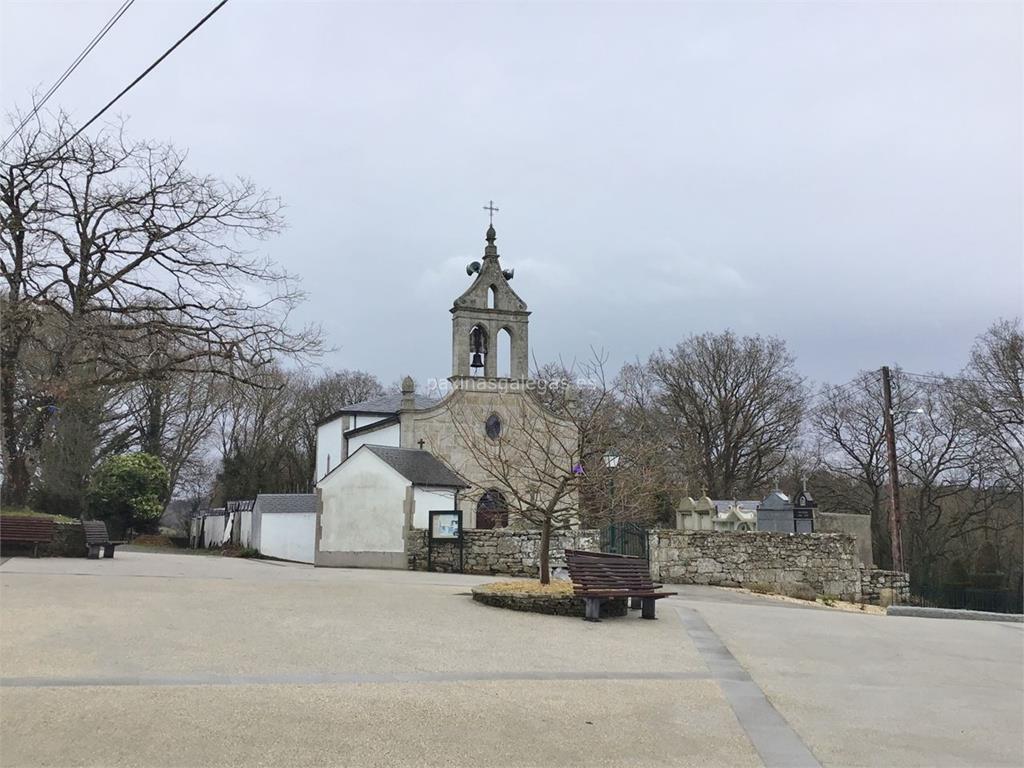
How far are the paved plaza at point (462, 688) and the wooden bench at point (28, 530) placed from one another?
5938 millimetres

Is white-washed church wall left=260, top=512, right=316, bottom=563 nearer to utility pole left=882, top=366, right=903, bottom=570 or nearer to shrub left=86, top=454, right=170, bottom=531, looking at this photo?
shrub left=86, top=454, right=170, bottom=531

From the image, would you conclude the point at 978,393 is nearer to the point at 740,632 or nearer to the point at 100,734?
the point at 740,632

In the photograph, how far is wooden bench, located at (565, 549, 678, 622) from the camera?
11.9 m

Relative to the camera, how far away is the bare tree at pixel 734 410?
5025 centimetres

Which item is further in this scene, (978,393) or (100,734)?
(978,393)

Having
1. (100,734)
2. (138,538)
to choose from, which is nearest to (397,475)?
(100,734)

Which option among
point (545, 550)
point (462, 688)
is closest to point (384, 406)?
point (545, 550)

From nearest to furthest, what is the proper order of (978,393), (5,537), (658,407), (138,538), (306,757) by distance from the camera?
(306,757)
(5,537)
(978,393)
(138,538)
(658,407)

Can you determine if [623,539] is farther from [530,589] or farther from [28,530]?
[28,530]

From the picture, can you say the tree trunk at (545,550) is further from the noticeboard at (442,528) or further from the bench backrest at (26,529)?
the bench backrest at (26,529)

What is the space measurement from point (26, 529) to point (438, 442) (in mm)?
18471

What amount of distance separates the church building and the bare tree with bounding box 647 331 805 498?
53.7ft

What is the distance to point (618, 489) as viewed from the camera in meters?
15.4

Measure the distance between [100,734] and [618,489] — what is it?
1079 centimetres
